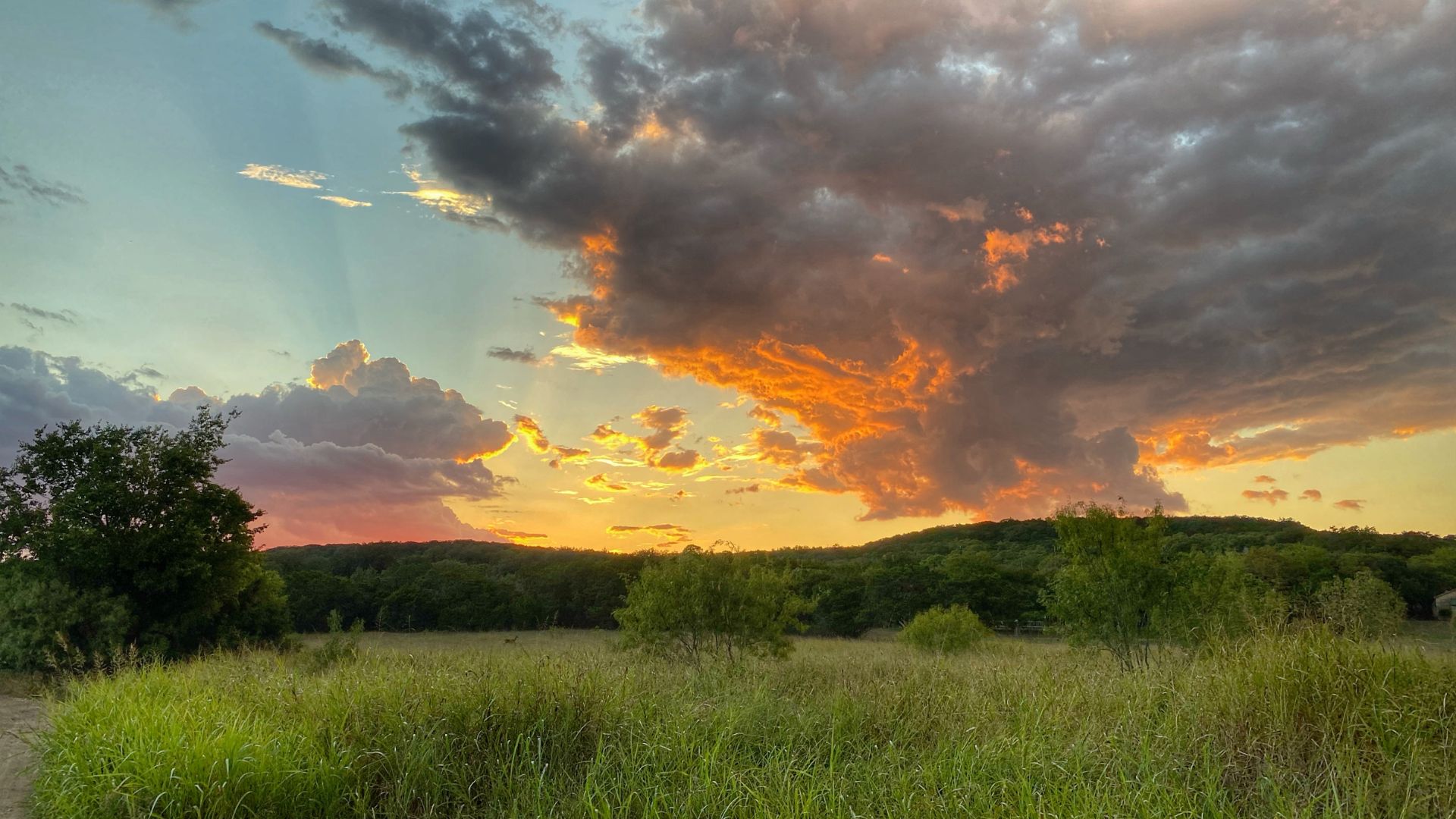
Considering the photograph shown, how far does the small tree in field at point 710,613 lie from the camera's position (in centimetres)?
2164

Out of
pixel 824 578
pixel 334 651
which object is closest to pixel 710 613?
pixel 334 651

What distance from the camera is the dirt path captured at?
9914 millimetres

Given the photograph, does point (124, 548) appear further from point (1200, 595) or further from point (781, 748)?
point (1200, 595)

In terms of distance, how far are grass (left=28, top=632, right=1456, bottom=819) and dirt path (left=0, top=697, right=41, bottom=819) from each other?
537 mm

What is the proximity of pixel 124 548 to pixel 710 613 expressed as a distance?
1812 cm

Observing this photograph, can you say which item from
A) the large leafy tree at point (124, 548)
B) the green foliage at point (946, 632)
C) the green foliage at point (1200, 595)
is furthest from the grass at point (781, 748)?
the green foliage at point (946, 632)

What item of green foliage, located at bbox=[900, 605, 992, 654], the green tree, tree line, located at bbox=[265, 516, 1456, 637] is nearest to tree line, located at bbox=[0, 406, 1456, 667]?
the green tree

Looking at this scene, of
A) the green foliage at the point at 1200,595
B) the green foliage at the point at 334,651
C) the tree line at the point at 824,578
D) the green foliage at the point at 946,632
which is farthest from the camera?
the tree line at the point at 824,578

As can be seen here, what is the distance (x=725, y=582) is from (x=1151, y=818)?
53.6 feet

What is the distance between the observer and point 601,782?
7.62 meters

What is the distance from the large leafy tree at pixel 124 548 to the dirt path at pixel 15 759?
4641 mm

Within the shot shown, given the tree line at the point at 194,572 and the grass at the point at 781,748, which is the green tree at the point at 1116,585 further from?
the grass at the point at 781,748

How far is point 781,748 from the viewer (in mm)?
8656

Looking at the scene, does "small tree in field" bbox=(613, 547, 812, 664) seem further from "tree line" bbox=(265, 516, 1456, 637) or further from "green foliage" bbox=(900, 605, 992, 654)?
"tree line" bbox=(265, 516, 1456, 637)
